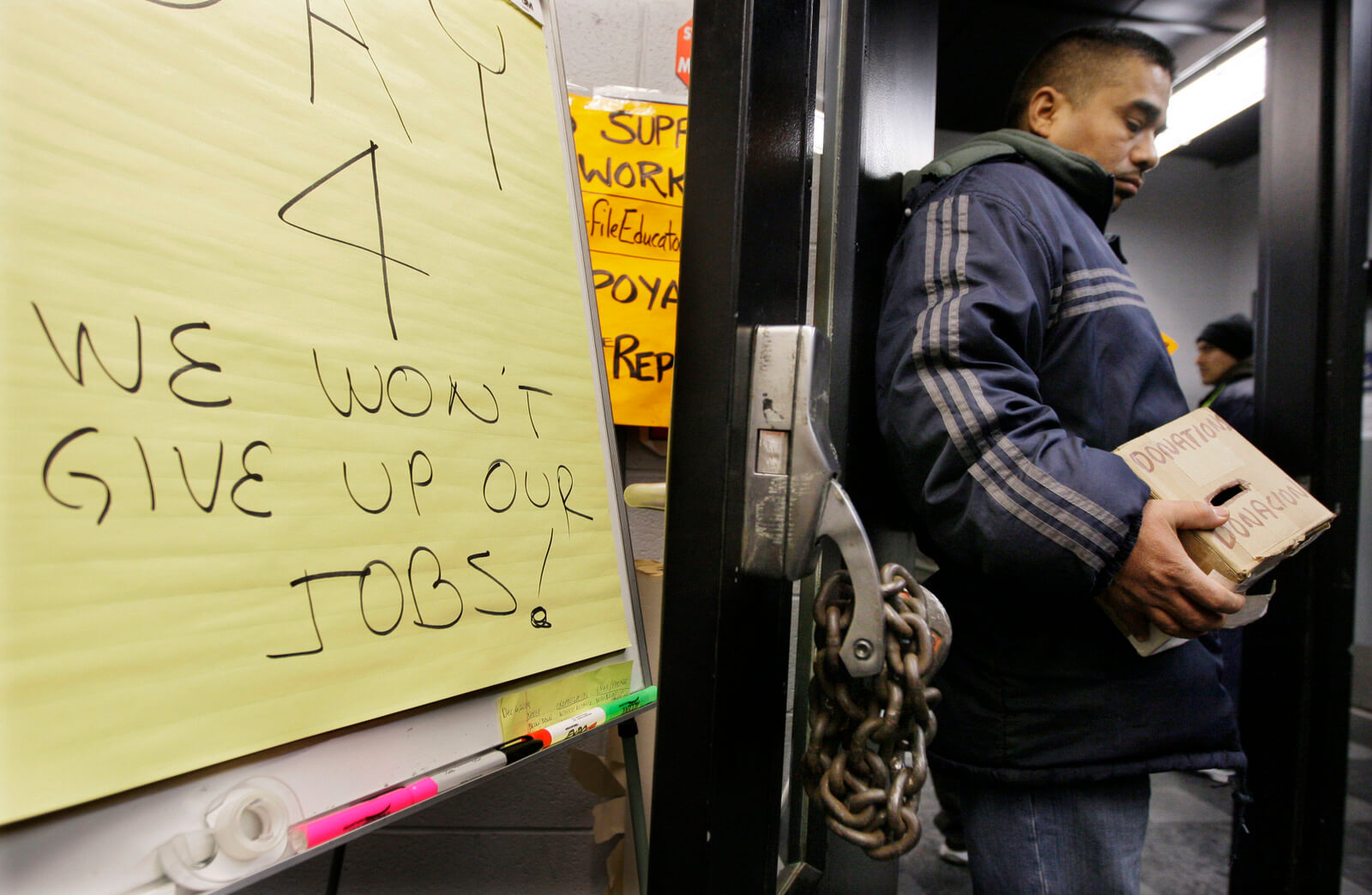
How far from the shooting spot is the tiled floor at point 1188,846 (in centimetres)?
168

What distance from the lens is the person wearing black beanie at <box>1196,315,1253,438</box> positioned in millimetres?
1902

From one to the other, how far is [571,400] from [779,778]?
12.1 inches

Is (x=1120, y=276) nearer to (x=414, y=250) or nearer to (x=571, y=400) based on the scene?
(x=571, y=400)

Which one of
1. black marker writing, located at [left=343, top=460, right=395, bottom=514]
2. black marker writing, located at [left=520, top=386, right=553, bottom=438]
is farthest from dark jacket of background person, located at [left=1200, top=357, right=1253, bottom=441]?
black marker writing, located at [left=343, top=460, right=395, bottom=514]

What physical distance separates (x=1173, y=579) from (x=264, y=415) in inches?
31.0

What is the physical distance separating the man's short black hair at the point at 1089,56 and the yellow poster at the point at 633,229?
571mm

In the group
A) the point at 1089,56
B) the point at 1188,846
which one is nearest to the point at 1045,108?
the point at 1089,56

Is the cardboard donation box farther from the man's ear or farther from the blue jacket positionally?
the man's ear

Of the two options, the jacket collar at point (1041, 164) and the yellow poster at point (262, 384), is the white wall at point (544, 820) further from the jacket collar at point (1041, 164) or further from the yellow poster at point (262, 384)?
the yellow poster at point (262, 384)

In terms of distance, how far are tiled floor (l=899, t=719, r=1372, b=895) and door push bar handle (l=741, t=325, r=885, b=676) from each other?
170 centimetres

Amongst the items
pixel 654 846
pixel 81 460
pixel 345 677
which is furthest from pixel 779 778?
pixel 81 460

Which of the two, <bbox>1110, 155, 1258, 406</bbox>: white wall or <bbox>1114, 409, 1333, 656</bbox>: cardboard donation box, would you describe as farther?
<bbox>1110, 155, 1258, 406</bbox>: white wall

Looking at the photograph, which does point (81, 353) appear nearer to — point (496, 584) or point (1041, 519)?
point (496, 584)

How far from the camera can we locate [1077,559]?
659 mm
